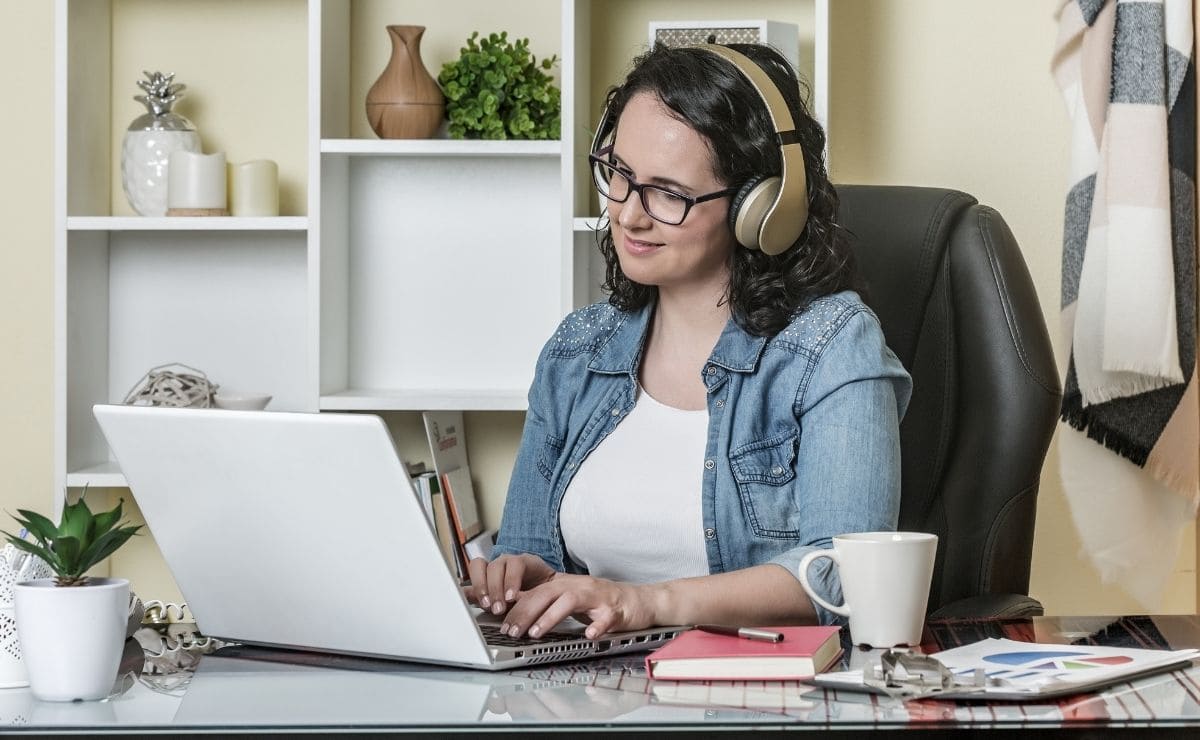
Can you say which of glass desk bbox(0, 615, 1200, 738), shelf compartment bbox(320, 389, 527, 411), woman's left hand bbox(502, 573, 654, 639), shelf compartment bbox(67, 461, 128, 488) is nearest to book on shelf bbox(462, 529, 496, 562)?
shelf compartment bbox(320, 389, 527, 411)

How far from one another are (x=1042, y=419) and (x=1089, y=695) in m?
0.80

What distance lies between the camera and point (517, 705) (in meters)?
0.79

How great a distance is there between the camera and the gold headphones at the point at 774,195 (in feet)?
4.51

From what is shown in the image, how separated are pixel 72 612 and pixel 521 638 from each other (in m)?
0.32

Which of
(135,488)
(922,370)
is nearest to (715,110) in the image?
(922,370)

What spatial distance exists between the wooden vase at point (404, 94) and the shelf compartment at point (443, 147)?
0.18 ft

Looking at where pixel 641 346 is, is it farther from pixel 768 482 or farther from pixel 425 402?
pixel 425 402

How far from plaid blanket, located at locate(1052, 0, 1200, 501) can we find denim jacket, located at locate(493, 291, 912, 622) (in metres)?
0.76

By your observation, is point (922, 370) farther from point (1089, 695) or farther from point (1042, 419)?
point (1089, 695)

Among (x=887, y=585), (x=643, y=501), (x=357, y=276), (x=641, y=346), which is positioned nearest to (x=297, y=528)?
(x=887, y=585)

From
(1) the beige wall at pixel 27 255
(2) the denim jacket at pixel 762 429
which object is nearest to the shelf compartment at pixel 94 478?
(1) the beige wall at pixel 27 255

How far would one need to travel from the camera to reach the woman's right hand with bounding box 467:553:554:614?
1.12 m

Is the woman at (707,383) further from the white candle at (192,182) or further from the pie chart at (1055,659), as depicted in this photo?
the white candle at (192,182)

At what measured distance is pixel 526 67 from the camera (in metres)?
2.21
